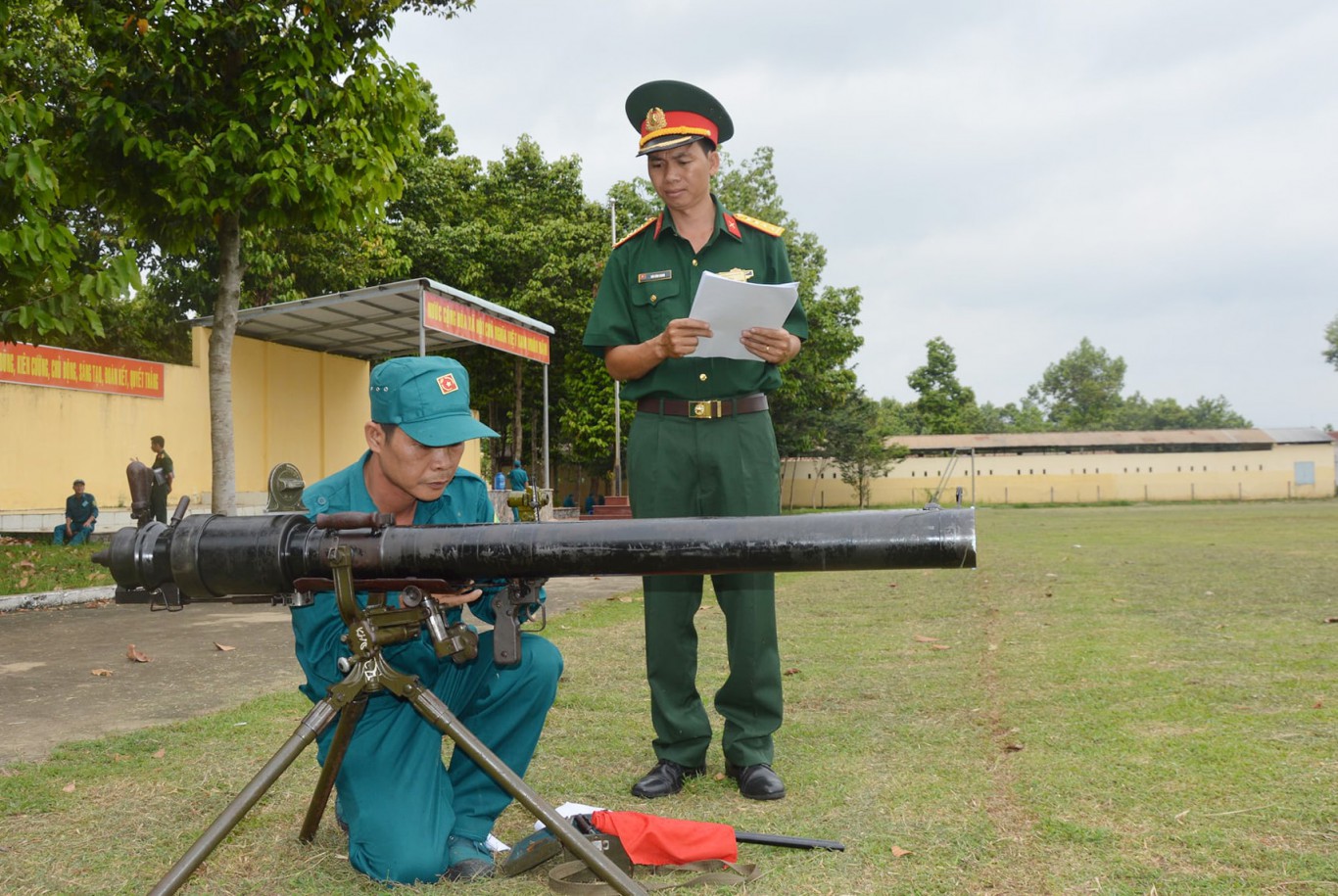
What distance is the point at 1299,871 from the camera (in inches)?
95.0

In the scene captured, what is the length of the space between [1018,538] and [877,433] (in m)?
33.9

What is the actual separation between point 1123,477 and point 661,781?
5634 cm

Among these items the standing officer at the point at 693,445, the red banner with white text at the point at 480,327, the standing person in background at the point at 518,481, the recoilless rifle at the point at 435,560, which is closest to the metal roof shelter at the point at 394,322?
the red banner with white text at the point at 480,327

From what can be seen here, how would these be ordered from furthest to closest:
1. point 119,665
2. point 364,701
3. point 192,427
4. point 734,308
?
point 192,427
point 119,665
point 734,308
point 364,701

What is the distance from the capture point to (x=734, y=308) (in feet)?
10.3

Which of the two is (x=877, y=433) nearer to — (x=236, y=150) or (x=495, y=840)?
(x=236, y=150)

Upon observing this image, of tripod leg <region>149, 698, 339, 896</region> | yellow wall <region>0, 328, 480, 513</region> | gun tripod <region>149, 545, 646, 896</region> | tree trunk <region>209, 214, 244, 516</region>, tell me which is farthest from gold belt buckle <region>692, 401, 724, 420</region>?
yellow wall <region>0, 328, 480, 513</region>

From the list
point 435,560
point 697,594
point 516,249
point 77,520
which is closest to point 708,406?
point 697,594

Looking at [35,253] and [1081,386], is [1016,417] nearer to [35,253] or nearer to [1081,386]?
[1081,386]

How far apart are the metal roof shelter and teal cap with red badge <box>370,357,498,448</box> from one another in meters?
11.4

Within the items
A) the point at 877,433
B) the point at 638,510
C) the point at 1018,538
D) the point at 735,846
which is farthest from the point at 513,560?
the point at 877,433

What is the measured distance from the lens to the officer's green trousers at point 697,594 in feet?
11.3

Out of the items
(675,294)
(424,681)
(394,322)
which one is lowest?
(424,681)

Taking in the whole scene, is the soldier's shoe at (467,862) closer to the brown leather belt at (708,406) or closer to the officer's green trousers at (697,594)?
the officer's green trousers at (697,594)
